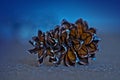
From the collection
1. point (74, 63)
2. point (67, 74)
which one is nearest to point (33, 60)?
point (74, 63)

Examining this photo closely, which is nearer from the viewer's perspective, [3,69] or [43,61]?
[3,69]

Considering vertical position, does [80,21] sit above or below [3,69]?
above

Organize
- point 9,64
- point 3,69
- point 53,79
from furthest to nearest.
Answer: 1. point 9,64
2. point 3,69
3. point 53,79

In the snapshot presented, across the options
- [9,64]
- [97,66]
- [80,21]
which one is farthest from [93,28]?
[9,64]

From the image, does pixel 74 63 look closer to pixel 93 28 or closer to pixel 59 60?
pixel 59 60

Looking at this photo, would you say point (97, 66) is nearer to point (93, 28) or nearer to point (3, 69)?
point (93, 28)

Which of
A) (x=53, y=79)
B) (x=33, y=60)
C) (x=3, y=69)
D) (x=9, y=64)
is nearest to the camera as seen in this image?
(x=53, y=79)

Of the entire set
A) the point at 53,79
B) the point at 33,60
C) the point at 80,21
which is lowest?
the point at 53,79
